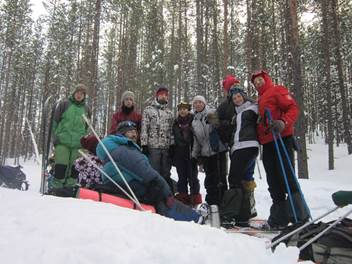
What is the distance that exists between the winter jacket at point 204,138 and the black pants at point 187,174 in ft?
1.04

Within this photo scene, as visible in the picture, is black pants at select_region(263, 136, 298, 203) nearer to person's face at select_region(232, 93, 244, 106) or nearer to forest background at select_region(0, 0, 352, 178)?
person's face at select_region(232, 93, 244, 106)

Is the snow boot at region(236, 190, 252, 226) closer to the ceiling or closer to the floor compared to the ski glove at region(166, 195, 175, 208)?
closer to the floor

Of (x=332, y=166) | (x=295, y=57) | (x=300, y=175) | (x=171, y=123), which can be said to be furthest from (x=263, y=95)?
(x=332, y=166)

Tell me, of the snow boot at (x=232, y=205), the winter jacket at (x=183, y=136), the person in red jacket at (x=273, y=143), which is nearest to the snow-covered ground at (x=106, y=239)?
the snow boot at (x=232, y=205)

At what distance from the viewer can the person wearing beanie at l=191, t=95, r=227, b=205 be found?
6491 millimetres

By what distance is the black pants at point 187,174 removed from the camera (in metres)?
7.01

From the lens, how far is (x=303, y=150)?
40.1 ft

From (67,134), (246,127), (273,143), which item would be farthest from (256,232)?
(67,134)

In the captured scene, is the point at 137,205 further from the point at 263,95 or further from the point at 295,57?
the point at 295,57

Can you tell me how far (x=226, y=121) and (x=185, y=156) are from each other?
1120mm

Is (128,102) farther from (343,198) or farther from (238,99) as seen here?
(343,198)

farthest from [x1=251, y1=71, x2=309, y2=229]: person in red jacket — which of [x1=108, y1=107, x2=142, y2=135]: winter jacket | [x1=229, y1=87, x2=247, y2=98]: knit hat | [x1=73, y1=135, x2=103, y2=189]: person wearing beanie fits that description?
[x1=73, y1=135, x2=103, y2=189]: person wearing beanie

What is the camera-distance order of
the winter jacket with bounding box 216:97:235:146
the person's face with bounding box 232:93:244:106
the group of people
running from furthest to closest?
the winter jacket with bounding box 216:97:235:146, the person's face with bounding box 232:93:244:106, the group of people

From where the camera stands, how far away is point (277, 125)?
17.8 ft
